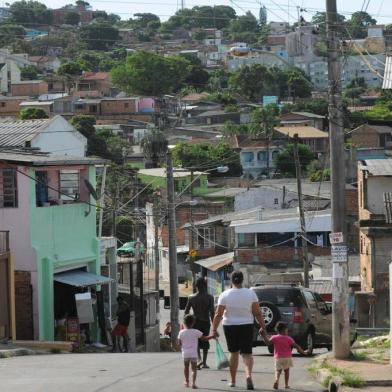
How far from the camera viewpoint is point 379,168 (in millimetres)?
38688

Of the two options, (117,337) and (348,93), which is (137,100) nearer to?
(348,93)

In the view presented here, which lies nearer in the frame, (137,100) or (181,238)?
(181,238)

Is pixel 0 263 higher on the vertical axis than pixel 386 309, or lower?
higher

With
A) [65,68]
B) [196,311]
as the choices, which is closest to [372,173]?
[196,311]

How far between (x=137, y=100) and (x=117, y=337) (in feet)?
356

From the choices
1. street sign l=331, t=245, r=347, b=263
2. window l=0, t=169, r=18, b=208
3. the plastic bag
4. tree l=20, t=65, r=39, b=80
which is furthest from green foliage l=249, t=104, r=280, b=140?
the plastic bag

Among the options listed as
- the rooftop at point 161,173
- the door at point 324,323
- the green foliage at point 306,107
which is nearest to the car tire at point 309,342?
the door at point 324,323

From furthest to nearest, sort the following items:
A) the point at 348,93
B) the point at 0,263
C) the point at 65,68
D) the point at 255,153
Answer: the point at 65,68, the point at 348,93, the point at 255,153, the point at 0,263

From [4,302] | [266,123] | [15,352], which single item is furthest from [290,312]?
[266,123]

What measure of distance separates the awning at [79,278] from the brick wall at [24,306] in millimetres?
1111

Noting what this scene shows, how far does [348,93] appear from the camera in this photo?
148m

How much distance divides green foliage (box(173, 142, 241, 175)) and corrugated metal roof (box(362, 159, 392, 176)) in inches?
1801

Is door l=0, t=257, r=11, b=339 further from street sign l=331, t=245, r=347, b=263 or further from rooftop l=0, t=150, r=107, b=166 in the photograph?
street sign l=331, t=245, r=347, b=263

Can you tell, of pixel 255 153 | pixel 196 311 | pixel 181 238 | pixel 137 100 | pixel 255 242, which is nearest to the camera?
pixel 196 311
